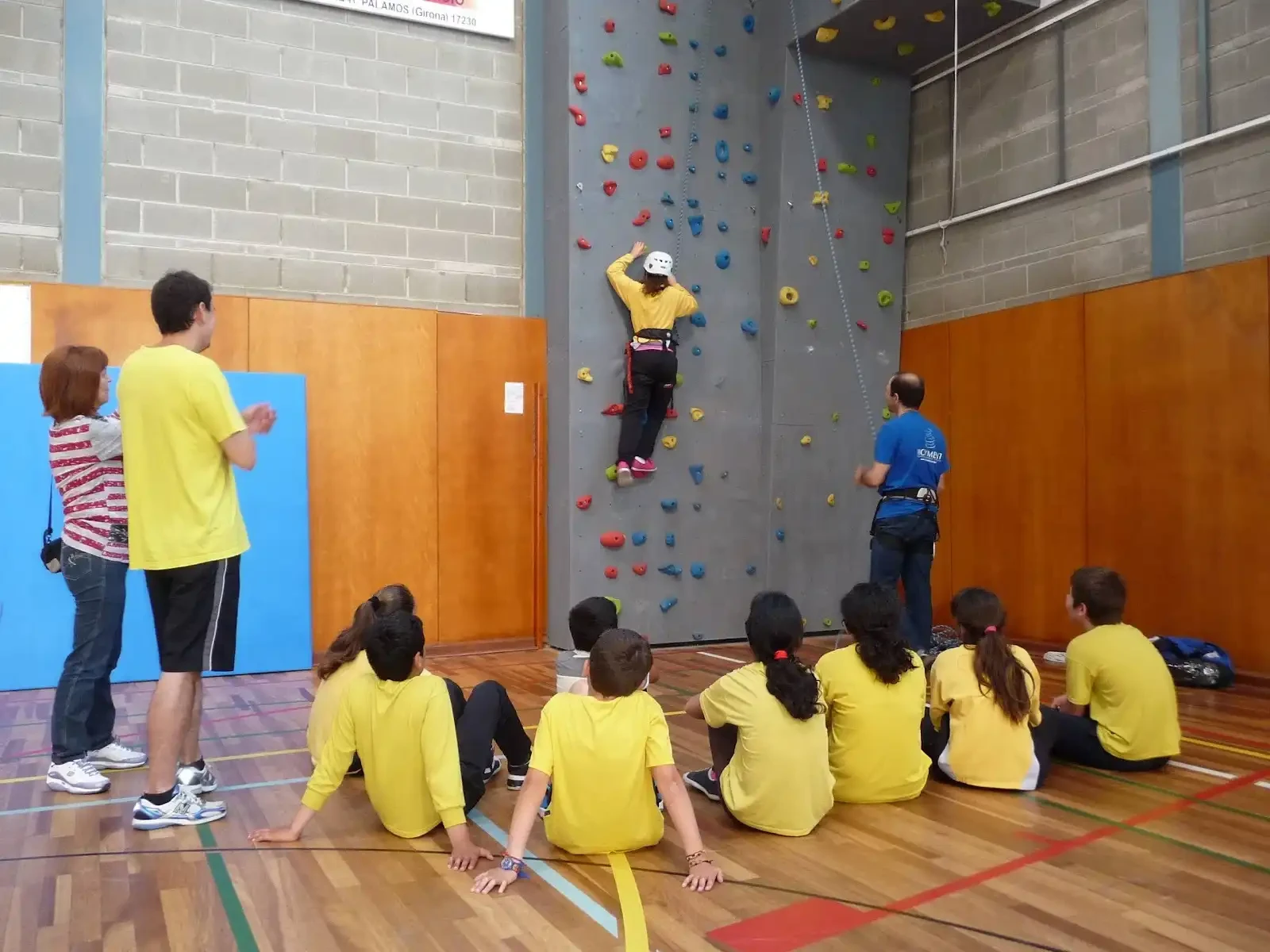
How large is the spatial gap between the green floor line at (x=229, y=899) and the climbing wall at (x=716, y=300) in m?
3.16

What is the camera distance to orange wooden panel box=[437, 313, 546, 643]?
5.63 m

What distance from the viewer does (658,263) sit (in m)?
5.47

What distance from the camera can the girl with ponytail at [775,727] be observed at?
247 cm

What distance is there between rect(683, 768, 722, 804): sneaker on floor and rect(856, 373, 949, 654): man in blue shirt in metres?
1.78

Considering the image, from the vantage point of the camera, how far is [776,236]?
5.96 m

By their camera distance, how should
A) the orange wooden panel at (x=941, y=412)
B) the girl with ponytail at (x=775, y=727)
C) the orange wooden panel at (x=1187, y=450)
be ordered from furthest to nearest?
the orange wooden panel at (x=941, y=412) < the orange wooden panel at (x=1187, y=450) < the girl with ponytail at (x=775, y=727)

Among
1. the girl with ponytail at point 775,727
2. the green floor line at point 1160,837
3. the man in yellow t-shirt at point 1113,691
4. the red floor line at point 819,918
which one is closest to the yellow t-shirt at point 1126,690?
the man in yellow t-shirt at point 1113,691

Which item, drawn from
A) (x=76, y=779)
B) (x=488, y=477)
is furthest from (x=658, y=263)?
(x=76, y=779)

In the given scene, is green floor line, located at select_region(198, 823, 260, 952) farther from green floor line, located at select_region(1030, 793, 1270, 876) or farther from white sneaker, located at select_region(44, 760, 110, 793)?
green floor line, located at select_region(1030, 793, 1270, 876)

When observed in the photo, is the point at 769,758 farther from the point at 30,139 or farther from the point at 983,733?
the point at 30,139

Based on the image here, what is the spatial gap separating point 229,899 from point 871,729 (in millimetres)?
1655

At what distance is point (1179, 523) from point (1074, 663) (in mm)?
2257

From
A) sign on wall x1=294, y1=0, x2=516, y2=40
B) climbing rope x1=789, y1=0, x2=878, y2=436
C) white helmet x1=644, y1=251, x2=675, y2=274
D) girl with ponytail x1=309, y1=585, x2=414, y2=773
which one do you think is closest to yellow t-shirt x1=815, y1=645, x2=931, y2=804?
girl with ponytail x1=309, y1=585, x2=414, y2=773

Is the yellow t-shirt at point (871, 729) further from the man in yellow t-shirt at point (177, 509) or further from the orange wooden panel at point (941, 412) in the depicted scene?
the orange wooden panel at point (941, 412)
